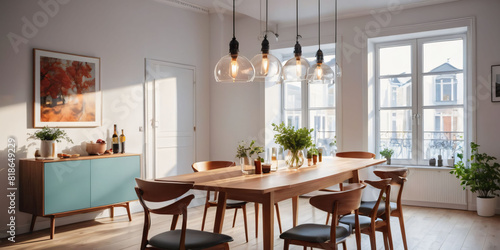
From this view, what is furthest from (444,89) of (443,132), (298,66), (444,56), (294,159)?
(294,159)

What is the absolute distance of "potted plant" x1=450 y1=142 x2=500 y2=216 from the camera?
5.40 metres

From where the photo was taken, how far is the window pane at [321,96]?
707cm

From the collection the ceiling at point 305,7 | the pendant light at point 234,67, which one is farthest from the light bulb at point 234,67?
the ceiling at point 305,7

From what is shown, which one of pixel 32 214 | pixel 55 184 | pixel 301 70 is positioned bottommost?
pixel 32 214

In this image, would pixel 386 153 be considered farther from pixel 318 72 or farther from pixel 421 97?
pixel 318 72

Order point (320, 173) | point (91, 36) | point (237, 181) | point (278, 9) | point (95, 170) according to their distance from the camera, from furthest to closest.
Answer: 1. point (278, 9)
2. point (91, 36)
3. point (95, 170)
4. point (320, 173)
5. point (237, 181)

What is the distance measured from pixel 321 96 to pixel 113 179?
370 centimetres

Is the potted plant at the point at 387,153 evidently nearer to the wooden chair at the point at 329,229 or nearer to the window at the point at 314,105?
the window at the point at 314,105

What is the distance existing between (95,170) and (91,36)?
1770 mm

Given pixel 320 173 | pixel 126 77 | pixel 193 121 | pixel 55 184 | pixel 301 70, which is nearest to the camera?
pixel 320 173

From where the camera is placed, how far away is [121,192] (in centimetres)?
532

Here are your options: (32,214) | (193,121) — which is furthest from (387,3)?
(32,214)

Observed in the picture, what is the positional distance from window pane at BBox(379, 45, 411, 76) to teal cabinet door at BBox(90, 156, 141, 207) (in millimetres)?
4085

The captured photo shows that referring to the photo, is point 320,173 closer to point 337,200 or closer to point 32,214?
point 337,200
